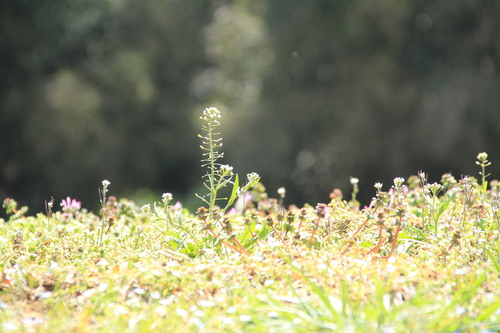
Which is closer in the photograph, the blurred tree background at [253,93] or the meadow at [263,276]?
the meadow at [263,276]

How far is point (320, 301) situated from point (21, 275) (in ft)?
4.55

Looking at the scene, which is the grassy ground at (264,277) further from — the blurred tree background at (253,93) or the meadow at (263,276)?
the blurred tree background at (253,93)

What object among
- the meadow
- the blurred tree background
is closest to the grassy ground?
the meadow

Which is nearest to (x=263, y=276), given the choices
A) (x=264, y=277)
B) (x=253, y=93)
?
(x=264, y=277)

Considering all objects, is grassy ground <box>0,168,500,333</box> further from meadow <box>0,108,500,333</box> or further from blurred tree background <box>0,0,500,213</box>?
blurred tree background <box>0,0,500,213</box>

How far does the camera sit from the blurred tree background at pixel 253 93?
10688 millimetres

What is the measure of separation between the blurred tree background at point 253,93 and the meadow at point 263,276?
7.26 metres

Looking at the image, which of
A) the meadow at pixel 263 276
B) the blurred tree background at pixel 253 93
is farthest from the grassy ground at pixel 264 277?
the blurred tree background at pixel 253 93

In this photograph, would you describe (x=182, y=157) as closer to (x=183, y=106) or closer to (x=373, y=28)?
(x=183, y=106)

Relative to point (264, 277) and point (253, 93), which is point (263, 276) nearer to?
point (264, 277)

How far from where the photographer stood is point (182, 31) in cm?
1548

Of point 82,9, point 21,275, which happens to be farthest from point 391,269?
point 82,9

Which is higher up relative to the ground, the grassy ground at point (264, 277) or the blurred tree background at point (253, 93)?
the blurred tree background at point (253, 93)

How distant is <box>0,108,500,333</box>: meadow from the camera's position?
1.94m
